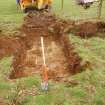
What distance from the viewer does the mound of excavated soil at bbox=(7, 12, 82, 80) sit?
11188 mm

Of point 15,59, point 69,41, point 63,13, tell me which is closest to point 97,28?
point 69,41

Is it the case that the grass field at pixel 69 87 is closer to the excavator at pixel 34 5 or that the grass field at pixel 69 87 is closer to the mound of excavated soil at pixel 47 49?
the mound of excavated soil at pixel 47 49

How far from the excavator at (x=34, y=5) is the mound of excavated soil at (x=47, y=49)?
3.47 ft

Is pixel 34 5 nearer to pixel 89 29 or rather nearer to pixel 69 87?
pixel 89 29

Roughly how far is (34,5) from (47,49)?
6.24 metres

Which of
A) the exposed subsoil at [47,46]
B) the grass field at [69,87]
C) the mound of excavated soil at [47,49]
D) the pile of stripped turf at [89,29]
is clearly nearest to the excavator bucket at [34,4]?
the mound of excavated soil at [47,49]

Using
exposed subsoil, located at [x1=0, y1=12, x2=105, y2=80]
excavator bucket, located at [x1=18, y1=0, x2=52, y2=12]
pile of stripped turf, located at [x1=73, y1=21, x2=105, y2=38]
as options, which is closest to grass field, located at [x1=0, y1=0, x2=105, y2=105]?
exposed subsoil, located at [x1=0, y1=12, x2=105, y2=80]

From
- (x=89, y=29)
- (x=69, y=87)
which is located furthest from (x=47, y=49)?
(x=69, y=87)

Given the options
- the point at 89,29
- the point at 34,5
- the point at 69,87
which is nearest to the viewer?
the point at 69,87

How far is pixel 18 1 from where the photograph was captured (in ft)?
66.0

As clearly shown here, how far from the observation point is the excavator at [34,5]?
62.1 ft

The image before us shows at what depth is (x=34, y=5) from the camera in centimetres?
1925

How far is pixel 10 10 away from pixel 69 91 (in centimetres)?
1123

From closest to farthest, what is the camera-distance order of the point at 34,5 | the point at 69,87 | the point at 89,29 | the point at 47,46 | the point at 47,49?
the point at 69,87 → the point at 47,49 → the point at 47,46 → the point at 89,29 → the point at 34,5
